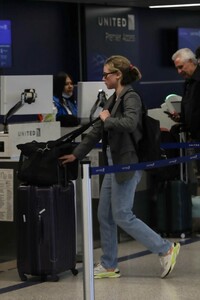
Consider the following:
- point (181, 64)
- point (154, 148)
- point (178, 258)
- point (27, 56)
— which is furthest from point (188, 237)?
point (27, 56)

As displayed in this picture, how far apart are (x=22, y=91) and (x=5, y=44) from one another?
551cm

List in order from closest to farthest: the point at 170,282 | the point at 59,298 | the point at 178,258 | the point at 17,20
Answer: the point at 59,298 → the point at 170,282 → the point at 178,258 → the point at 17,20

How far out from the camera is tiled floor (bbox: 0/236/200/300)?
5539 mm

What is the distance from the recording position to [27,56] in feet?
40.7

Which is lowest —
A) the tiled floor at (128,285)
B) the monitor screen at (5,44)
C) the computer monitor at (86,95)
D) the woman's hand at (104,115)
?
the tiled floor at (128,285)

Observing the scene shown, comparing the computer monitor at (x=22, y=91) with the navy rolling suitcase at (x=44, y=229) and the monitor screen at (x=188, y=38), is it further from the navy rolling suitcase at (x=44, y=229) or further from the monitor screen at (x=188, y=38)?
the monitor screen at (x=188, y=38)

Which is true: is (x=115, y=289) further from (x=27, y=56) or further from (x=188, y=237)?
(x=27, y=56)

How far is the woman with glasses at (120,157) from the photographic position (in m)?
5.71

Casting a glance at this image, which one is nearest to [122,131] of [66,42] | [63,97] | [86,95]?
[86,95]

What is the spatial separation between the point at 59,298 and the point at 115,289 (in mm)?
418

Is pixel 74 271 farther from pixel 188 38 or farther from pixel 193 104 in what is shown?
pixel 188 38

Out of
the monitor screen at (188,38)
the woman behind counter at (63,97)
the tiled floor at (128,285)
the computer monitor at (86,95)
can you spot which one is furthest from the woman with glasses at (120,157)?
the monitor screen at (188,38)

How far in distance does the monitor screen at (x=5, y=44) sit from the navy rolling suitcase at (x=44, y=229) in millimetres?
6271

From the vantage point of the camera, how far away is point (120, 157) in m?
5.74
